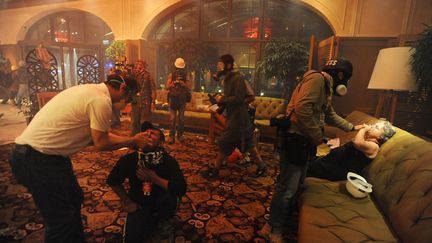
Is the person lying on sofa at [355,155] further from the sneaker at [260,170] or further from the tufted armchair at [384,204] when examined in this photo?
the sneaker at [260,170]

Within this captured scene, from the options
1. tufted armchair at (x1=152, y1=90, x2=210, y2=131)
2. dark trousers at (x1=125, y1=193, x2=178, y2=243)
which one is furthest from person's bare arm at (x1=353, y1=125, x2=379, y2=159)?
tufted armchair at (x1=152, y1=90, x2=210, y2=131)

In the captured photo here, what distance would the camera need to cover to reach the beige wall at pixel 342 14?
5.02 m

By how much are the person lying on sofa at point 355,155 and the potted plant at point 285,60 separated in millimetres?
3146

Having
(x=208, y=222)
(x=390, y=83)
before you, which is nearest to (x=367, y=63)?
(x=390, y=83)

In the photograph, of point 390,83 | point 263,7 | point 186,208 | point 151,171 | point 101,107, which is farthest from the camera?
point 263,7

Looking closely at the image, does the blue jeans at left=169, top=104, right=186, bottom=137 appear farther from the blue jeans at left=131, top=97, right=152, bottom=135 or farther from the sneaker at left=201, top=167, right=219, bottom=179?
the sneaker at left=201, top=167, right=219, bottom=179

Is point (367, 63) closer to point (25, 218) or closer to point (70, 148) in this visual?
point (70, 148)

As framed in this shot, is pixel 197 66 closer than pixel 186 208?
No

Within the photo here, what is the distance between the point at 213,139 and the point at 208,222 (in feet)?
8.77

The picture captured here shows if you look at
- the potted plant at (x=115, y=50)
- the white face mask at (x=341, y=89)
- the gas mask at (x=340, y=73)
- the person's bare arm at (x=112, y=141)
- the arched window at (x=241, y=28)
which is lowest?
the person's bare arm at (x=112, y=141)

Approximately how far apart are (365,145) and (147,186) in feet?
6.76

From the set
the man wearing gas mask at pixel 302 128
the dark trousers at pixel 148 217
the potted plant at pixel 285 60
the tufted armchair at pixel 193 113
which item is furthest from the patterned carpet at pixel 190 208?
the potted plant at pixel 285 60

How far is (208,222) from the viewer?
2418 millimetres

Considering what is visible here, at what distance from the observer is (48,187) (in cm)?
156
